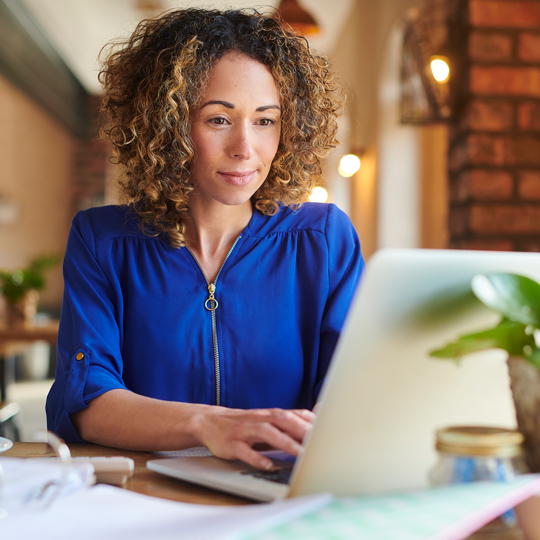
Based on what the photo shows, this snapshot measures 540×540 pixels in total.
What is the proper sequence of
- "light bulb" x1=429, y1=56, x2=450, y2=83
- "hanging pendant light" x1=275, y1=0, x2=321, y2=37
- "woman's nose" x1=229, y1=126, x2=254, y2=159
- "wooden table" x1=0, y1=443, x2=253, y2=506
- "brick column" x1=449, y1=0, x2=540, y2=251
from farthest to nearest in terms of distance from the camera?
"hanging pendant light" x1=275, y1=0, x2=321, y2=37
"light bulb" x1=429, y1=56, x2=450, y2=83
"brick column" x1=449, y1=0, x2=540, y2=251
"woman's nose" x1=229, y1=126, x2=254, y2=159
"wooden table" x1=0, y1=443, x2=253, y2=506

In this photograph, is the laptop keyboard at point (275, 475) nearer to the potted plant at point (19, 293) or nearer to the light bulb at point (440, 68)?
the light bulb at point (440, 68)

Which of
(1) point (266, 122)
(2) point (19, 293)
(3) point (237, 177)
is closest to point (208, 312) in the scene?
(3) point (237, 177)

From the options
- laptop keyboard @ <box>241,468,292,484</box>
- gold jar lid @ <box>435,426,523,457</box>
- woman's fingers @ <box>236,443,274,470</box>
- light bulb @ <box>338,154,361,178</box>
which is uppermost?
light bulb @ <box>338,154,361,178</box>

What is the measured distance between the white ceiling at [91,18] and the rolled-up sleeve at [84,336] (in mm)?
4274

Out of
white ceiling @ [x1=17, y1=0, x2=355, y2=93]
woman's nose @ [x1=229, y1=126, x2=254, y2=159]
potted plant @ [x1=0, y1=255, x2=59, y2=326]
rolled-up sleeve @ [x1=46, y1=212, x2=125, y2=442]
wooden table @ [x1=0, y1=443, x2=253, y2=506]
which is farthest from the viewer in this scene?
white ceiling @ [x1=17, y1=0, x2=355, y2=93]

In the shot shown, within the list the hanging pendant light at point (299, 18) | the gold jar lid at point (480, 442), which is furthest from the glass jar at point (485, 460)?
the hanging pendant light at point (299, 18)

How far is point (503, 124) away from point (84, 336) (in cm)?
181

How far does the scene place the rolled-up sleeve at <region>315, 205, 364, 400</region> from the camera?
117cm

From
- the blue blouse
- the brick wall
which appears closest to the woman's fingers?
the blue blouse

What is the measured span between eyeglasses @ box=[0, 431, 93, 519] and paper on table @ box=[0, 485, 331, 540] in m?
0.02

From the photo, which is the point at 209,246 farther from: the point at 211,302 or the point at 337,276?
the point at 337,276

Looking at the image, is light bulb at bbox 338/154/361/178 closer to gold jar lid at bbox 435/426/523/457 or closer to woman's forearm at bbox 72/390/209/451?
woman's forearm at bbox 72/390/209/451

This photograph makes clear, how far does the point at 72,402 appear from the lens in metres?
0.94

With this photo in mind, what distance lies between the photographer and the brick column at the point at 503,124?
7.39ft
